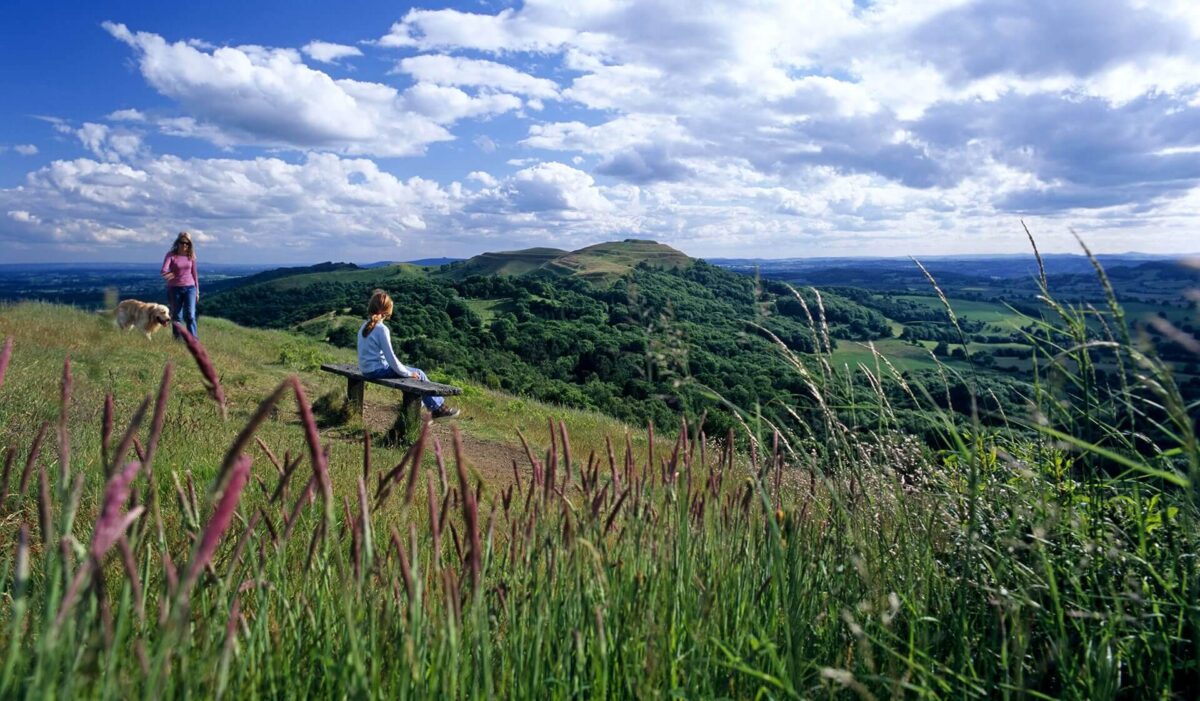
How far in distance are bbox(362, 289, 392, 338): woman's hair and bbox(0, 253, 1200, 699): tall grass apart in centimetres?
678

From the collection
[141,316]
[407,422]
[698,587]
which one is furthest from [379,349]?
[698,587]

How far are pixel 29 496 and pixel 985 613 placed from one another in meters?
4.92

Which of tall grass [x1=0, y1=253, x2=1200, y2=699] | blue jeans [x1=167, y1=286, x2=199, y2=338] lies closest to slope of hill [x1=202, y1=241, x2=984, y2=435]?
tall grass [x1=0, y1=253, x2=1200, y2=699]

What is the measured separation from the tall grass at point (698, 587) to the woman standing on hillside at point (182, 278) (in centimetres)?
1116

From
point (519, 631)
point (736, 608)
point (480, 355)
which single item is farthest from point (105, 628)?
point (480, 355)

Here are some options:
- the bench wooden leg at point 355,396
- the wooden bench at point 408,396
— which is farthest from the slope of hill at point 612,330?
the bench wooden leg at point 355,396

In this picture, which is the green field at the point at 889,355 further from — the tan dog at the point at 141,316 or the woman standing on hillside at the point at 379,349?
the tan dog at the point at 141,316

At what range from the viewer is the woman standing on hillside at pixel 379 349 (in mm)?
9195

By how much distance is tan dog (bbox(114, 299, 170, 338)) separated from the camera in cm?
1303

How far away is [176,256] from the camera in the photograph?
12430 millimetres

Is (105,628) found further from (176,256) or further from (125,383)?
(176,256)

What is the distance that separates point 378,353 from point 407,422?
0.91 m

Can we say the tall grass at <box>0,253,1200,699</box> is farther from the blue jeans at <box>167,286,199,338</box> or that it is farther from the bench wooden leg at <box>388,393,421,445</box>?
the blue jeans at <box>167,286,199,338</box>

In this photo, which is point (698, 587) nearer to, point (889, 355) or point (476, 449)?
point (889, 355)
